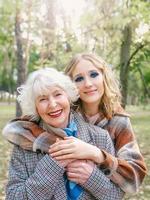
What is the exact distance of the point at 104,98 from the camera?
3486 mm

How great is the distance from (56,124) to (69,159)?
8.9 inches

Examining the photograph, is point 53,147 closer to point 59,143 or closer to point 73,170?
point 59,143

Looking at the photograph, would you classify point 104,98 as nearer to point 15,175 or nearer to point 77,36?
point 15,175

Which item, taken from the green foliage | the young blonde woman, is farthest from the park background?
the young blonde woman

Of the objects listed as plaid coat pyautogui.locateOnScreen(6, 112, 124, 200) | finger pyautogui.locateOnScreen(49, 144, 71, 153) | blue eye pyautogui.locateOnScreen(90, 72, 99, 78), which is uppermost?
blue eye pyautogui.locateOnScreen(90, 72, 99, 78)

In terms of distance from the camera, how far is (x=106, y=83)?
3.48 meters

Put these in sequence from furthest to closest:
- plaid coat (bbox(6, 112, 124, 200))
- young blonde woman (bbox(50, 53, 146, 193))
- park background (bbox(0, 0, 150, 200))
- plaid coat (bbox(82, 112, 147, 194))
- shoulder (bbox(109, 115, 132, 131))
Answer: park background (bbox(0, 0, 150, 200)) < shoulder (bbox(109, 115, 132, 131)) < young blonde woman (bbox(50, 53, 146, 193)) < plaid coat (bbox(82, 112, 147, 194)) < plaid coat (bbox(6, 112, 124, 200))

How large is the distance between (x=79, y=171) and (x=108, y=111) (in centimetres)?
62

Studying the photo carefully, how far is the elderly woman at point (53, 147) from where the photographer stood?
291cm

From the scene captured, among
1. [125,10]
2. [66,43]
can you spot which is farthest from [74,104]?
[66,43]

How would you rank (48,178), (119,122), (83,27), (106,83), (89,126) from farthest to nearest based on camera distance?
(83,27), (106,83), (119,122), (89,126), (48,178)

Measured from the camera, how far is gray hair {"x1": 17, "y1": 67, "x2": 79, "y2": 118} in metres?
3.00

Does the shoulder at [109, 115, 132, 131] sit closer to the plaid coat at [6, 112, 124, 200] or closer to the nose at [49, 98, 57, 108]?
the plaid coat at [6, 112, 124, 200]

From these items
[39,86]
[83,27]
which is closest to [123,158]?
[39,86]
